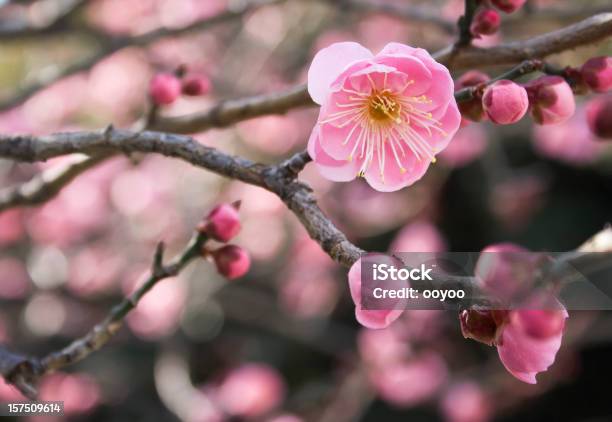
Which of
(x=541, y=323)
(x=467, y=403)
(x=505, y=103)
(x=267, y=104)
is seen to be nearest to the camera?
(x=541, y=323)

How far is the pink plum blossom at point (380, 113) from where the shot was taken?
95cm

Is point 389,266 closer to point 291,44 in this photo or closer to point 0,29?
point 0,29

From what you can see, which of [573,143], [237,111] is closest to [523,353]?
[237,111]

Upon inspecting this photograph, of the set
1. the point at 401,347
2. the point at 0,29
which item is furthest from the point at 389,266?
the point at 401,347

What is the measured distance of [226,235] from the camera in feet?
3.58

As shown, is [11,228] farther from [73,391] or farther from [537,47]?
[537,47]

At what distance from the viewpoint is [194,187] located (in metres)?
3.14

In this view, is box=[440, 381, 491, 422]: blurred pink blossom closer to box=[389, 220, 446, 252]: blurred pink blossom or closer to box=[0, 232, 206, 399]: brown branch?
box=[389, 220, 446, 252]: blurred pink blossom

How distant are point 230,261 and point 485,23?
0.60m

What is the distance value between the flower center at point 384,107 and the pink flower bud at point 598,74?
30cm

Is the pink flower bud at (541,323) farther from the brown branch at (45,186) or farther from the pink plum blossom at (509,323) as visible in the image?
the brown branch at (45,186)

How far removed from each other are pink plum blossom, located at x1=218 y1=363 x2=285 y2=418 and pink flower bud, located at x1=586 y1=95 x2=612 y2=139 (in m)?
1.99

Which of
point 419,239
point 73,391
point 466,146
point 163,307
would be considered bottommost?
point 73,391

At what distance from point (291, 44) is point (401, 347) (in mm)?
A: 1838
